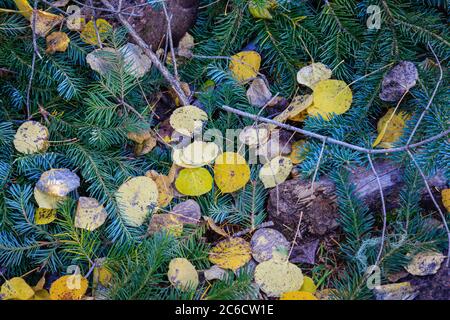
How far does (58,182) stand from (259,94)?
1.79 ft

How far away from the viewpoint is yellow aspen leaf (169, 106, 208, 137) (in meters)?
1.35

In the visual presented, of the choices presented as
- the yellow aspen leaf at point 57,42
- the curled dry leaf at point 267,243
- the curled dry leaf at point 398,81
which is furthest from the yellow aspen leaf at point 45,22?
the curled dry leaf at point 398,81

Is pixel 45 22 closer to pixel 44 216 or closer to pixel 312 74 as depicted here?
pixel 44 216

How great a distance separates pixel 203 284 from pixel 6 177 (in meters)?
0.53

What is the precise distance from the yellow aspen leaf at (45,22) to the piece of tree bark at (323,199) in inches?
27.2

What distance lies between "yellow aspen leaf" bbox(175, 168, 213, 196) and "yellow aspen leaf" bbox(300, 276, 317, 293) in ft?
1.01

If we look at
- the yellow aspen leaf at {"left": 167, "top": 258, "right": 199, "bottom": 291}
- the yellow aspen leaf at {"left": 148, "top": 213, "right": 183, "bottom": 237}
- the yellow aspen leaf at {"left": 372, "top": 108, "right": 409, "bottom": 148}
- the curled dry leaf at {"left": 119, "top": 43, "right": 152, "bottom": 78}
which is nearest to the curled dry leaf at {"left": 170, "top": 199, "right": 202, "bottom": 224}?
the yellow aspen leaf at {"left": 148, "top": 213, "right": 183, "bottom": 237}

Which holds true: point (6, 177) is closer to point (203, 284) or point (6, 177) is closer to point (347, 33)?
point (203, 284)

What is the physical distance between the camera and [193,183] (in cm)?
130

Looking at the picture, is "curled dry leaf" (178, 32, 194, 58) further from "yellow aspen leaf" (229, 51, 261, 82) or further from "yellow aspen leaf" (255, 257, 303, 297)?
"yellow aspen leaf" (255, 257, 303, 297)

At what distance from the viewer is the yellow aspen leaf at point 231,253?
4.03ft

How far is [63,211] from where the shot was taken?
1.23 metres

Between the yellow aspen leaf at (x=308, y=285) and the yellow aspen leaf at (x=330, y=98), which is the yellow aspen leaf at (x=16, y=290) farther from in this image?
the yellow aspen leaf at (x=330, y=98)
